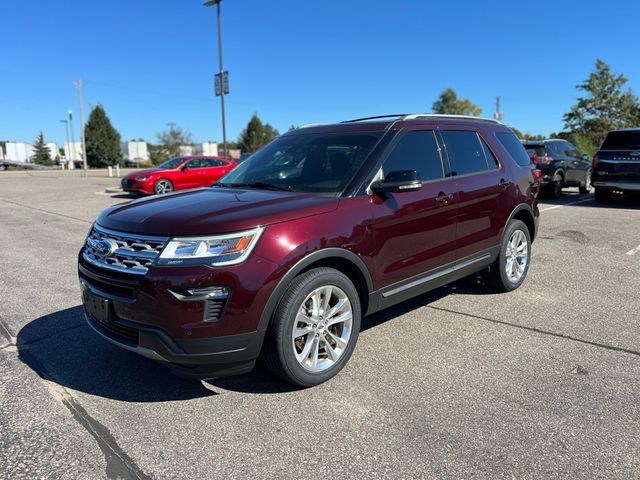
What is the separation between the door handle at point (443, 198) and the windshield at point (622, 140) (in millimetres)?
10190

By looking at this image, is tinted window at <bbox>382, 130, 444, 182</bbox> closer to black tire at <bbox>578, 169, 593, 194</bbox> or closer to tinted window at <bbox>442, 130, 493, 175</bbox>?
tinted window at <bbox>442, 130, 493, 175</bbox>

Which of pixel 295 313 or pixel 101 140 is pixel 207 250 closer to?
pixel 295 313

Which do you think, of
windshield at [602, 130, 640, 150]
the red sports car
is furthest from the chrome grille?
the red sports car

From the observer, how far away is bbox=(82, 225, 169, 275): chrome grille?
2.93 metres

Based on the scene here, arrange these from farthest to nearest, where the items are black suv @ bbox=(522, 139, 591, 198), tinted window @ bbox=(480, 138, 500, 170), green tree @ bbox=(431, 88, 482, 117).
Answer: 1. green tree @ bbox=(431, 88, 482, 117)
2. black suv @ bbox=(522, 139, 591, 198)
3. tinted window @ bbox=(480, 138, 500, 170)

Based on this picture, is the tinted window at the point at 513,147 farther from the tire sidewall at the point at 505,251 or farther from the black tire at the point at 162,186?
the black tire at the point at 162,186

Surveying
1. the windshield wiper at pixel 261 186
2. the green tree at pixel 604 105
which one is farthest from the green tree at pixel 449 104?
the windshield wiper at pixel 261 186

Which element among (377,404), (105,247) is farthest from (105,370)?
(377,404)

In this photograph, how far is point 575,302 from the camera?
16.6 ft

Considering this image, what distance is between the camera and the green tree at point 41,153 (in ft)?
273

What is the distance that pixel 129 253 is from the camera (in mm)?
3039

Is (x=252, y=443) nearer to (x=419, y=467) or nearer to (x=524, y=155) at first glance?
(x=419, y=467)

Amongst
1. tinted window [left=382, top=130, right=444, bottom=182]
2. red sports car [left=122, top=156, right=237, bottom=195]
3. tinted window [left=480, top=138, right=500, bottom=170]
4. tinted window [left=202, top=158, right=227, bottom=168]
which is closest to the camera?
tinted window [left=382, top=130, right=444, bottom=182]

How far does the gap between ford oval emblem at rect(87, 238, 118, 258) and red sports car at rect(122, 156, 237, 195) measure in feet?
46.9
